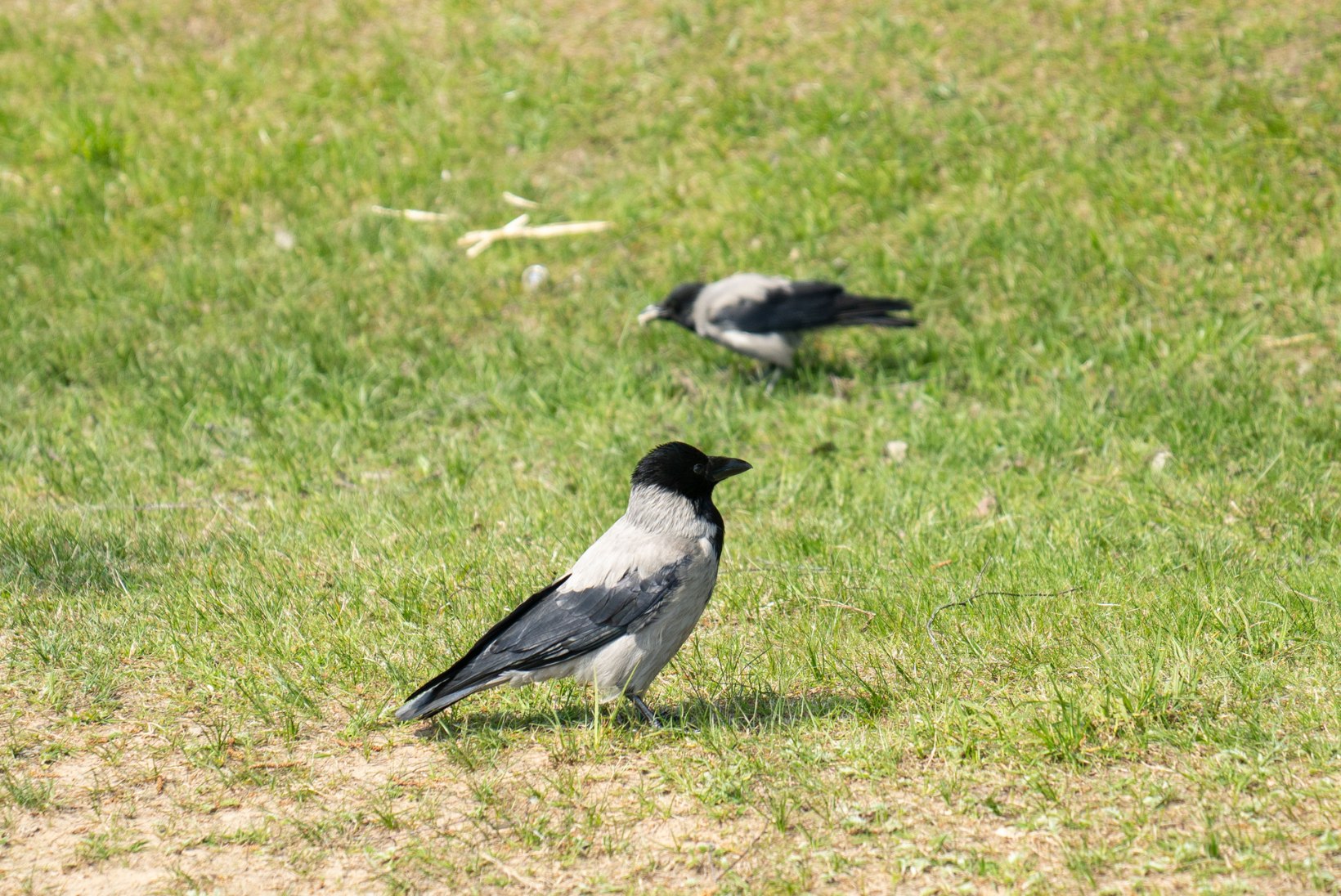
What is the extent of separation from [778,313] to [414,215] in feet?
12.3

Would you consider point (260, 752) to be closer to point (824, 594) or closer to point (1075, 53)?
point (824, 594)

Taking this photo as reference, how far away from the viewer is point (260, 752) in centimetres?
427

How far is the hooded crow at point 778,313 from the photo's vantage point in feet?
29.1

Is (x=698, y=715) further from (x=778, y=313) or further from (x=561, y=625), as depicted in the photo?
(x=778, y=313)

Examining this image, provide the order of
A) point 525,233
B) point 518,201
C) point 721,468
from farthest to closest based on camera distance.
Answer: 1. point 518,201
2. point 525,233
3. point 721,468

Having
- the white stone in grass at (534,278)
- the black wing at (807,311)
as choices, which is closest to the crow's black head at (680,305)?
the black wing at (807,311)

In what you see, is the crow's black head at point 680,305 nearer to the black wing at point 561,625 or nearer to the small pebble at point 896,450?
the small pebble at point 896,450

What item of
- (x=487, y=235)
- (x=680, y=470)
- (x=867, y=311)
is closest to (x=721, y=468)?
(x=680, y=470)

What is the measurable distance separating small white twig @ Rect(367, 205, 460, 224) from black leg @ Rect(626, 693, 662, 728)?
286 inches

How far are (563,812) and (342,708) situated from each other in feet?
3.79

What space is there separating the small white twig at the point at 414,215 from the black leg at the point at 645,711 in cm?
726

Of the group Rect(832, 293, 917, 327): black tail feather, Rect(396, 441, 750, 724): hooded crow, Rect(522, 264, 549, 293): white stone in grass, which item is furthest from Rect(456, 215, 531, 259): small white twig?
Rect(396, 441, 750, 724): hooded crow

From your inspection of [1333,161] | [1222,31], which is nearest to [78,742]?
[1333,161]

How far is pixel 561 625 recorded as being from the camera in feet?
14.2
